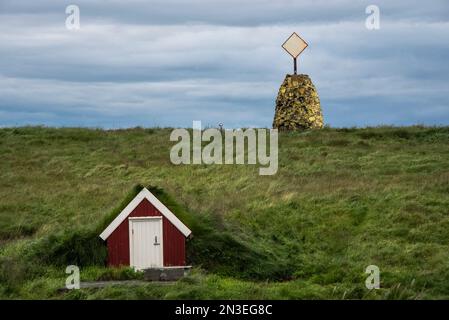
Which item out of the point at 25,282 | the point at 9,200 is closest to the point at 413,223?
the point at 25,282

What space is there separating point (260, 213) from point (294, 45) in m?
24.7

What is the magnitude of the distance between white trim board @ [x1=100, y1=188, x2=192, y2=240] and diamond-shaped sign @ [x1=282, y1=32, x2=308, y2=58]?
31111 millimetres

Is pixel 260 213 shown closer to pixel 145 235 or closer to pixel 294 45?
pixel 145 235

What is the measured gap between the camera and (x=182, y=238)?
21.0 metres

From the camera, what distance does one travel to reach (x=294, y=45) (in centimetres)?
5028

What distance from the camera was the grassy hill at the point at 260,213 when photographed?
19766 mm

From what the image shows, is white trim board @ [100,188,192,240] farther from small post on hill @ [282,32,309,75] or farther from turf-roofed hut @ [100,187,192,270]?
small post on hill @ [282,32,309,75]

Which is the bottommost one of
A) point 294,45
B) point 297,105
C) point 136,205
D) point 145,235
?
point 145,235

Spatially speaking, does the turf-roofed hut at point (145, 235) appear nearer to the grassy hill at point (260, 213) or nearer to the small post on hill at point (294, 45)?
the grassy hill at point (260, 213)

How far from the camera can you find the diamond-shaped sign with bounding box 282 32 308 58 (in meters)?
50.1

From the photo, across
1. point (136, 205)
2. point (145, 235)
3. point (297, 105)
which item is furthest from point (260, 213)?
point (297, 105)
